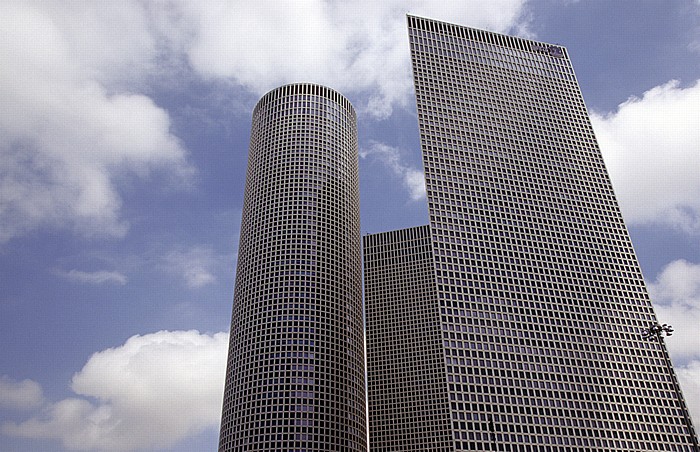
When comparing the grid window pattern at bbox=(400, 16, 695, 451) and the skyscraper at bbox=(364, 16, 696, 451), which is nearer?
the skyscraper at bbox=(364, 16, 696, 451)

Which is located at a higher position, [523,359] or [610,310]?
[610,310]

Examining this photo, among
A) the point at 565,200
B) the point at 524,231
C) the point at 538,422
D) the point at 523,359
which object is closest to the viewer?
the point at 538,422

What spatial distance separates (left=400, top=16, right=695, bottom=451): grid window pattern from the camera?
14850 centimetres

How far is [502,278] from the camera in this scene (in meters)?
170

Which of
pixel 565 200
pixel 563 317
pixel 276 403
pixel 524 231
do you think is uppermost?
→ pixel 565 200

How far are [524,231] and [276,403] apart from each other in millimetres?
95268

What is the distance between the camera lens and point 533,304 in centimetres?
16750

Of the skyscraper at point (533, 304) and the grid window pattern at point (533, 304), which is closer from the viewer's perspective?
the skyscraper at point (533, 304)

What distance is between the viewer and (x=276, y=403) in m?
181

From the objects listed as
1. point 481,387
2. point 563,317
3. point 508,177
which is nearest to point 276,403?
point 481,387

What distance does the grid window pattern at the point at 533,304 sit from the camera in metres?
148

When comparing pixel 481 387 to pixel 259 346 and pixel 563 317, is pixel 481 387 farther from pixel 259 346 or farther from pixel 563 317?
pixel 259 346

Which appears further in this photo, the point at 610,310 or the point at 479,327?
the point at 610,310

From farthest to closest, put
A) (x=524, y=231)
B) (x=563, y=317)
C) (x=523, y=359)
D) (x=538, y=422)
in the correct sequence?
(x=524, y=231)
(x=563, y=317)
(x=523, y=359)
(x=538, y=422)
